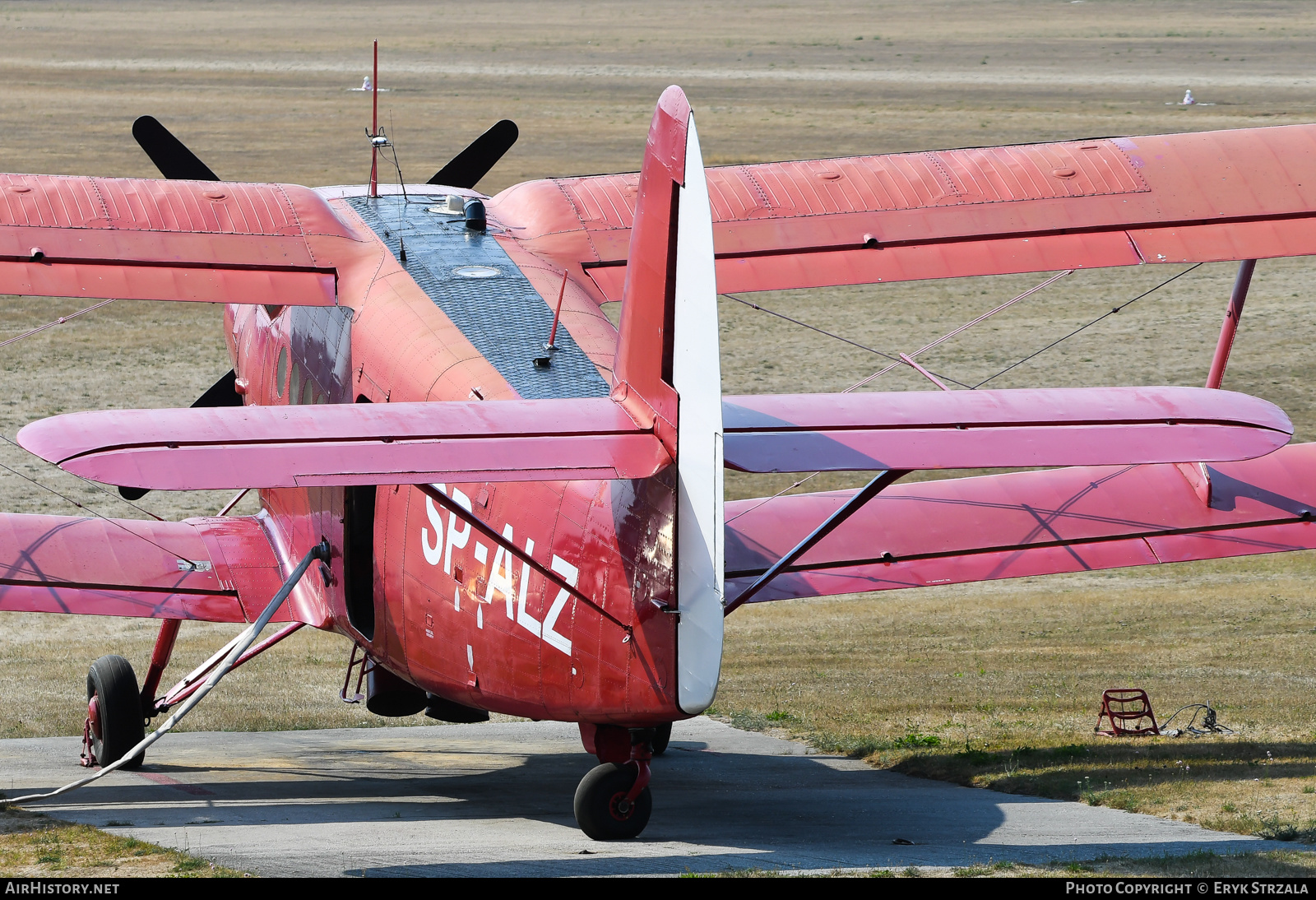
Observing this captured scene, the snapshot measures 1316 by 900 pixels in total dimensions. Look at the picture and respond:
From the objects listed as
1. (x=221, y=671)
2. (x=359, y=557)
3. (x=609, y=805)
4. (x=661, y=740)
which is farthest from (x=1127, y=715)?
(x=221, y=671)

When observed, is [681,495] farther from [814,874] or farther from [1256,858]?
[1256,858]

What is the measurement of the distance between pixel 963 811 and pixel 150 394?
76.4 feet

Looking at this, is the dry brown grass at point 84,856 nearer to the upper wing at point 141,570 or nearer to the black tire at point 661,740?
the upper wing at point 141,570

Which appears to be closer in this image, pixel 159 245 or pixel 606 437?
pixel 606 437

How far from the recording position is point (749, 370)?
33562 millimetres

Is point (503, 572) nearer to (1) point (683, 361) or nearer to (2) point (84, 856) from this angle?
(1) point (683, 361)

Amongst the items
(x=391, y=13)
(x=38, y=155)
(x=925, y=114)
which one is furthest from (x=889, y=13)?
(x=38, y=155)

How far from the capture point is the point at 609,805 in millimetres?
9641

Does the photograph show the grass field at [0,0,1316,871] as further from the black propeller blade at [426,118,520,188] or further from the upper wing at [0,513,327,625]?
the black propeller blade at [426,118,520,188]

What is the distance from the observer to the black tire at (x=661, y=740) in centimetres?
1352

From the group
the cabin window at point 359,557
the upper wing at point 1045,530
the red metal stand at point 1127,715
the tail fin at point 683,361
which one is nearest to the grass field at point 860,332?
the red metal stand at point 1127,715

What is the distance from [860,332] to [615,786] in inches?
1081

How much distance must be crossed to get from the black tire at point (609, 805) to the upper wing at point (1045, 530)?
7.78ft

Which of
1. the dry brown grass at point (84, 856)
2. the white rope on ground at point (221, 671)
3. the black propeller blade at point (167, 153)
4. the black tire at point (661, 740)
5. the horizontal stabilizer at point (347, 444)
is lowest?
the dry brown grass at point (84, 856)
